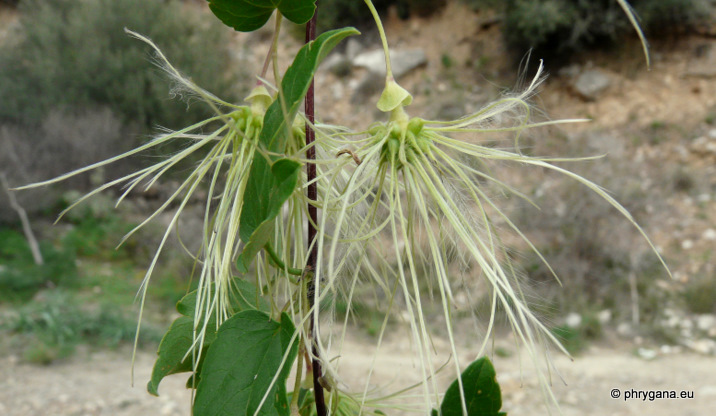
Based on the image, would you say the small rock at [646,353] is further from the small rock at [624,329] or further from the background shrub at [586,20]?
the background shrub at [586,20]

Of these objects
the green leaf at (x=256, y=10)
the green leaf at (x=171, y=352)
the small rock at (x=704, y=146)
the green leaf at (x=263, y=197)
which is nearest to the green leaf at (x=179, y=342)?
the green leaf at (x=171, y=352)

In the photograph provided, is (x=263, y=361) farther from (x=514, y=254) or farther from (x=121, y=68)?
(x=121, y=68)

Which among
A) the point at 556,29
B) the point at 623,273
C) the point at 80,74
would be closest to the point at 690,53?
the point at 556,29

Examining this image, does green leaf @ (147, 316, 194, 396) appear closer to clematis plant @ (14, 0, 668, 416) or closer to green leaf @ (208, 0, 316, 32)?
clematis plant @ (14, 0, 668, 416)

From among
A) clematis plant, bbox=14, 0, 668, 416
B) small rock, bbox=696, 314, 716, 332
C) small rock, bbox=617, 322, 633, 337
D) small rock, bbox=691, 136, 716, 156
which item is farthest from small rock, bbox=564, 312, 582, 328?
clematis plant, bbox=14, 0, 668, 416

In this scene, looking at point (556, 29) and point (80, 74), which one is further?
point (556, 29)

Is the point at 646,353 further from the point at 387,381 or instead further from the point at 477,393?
the point at 477,393

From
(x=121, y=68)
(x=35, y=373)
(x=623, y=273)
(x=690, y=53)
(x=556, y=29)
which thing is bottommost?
(x=623, y=273)
